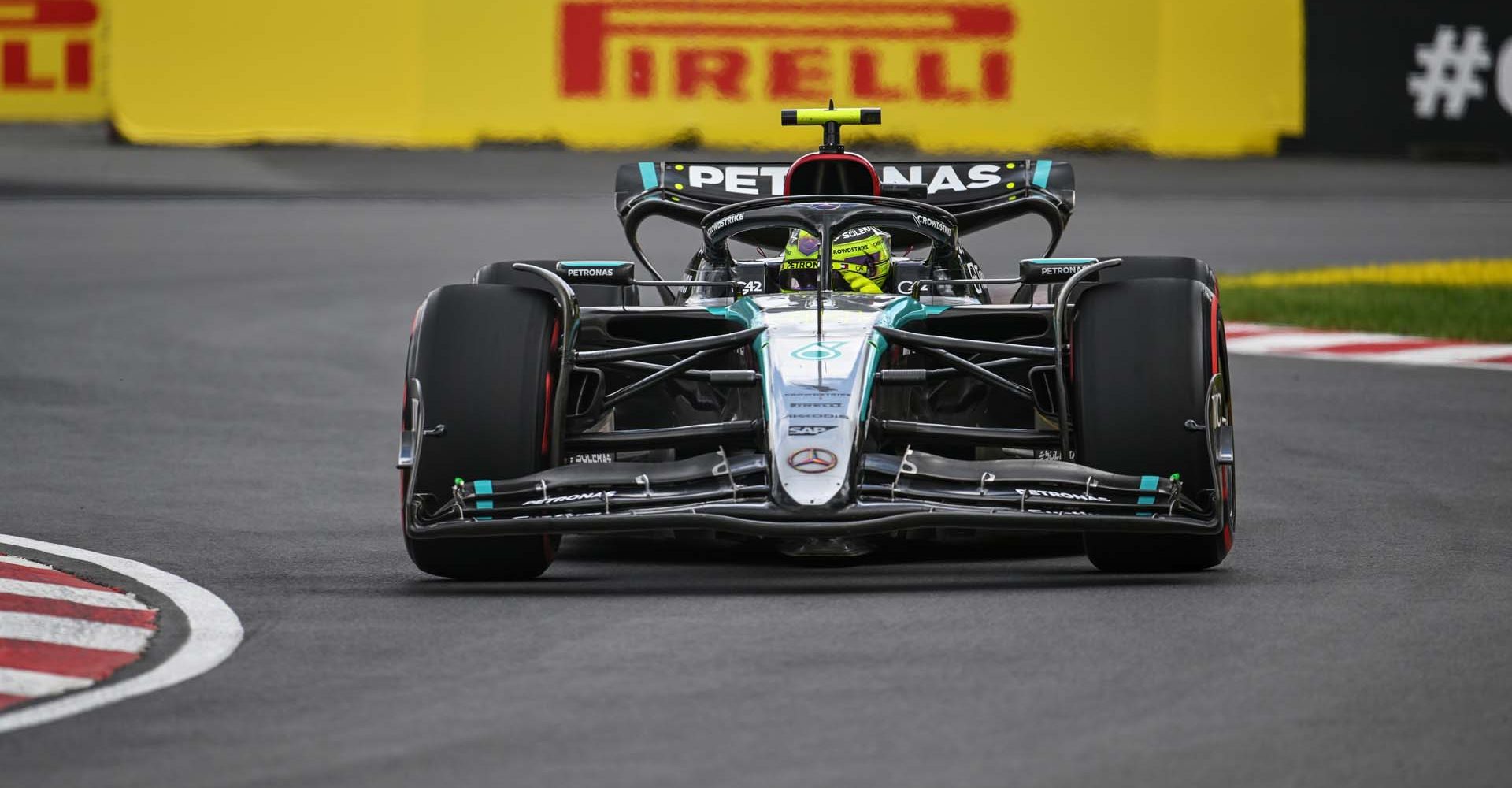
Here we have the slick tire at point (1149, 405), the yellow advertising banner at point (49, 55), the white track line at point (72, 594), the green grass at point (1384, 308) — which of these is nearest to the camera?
the white track line at point (72, 594)

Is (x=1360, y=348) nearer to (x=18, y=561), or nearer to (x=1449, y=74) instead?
(x=18, y=561)

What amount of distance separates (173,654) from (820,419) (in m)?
2.16

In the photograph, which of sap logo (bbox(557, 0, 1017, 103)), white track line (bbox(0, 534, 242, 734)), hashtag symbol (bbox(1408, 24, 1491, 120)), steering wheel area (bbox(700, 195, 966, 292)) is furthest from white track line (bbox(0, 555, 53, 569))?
hashtag symbol (bbox(1408, 24, 1491, 120))

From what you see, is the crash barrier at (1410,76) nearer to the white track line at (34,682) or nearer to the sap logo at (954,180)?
the sap logo at (954,180)

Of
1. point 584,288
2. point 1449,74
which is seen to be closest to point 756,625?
point 584,288

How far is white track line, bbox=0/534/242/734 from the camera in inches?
227

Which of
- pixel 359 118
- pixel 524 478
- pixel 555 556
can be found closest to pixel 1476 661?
pixel 524 478

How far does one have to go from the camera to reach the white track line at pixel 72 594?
23.7 ft

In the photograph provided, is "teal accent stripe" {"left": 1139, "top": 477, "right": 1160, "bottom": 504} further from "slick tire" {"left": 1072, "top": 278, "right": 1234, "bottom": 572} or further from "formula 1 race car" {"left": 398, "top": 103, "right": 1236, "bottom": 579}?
"slick tire" {"left": 1072, "top": 278, "right": 1234, "bottom": 572}

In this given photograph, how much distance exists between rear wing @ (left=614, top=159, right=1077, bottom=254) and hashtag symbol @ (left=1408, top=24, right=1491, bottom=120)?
15.9 m

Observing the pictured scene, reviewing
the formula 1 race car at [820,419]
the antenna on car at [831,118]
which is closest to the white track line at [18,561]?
the formula 1 race car at [820,419]

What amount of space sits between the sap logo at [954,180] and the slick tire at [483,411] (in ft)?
10.8

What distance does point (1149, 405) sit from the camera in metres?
7.73

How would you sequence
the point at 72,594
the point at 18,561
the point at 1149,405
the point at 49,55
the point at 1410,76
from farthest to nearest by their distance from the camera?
the point at 49,55 < the point at 1410,76 < the point at 18,561 < the point at 1149,405 < the point at 72,594
